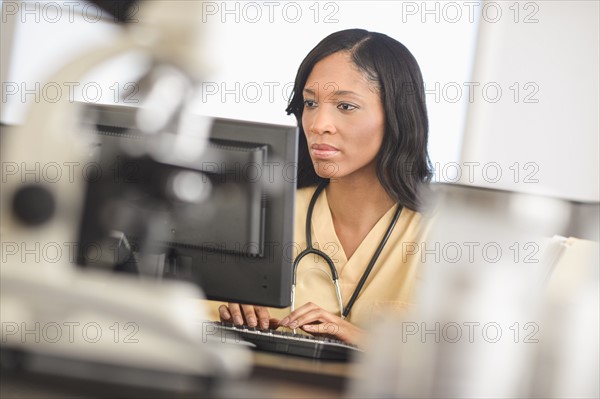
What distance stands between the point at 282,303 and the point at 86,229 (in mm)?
350

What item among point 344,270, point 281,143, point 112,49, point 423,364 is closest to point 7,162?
point 112,49

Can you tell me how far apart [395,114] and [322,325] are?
767 mm

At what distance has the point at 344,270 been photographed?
2100 mm

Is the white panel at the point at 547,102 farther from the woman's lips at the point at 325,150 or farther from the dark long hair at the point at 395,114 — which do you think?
the woman's lips at the point at 325,150

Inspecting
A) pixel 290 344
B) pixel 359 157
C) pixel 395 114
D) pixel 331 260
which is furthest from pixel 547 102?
pixel 290 344

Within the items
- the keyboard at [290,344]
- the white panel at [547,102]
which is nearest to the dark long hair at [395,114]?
the white panel at [547,102]

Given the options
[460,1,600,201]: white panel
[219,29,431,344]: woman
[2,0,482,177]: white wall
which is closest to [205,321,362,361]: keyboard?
[219,29,431,344]: woman

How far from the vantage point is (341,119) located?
2.21 meters

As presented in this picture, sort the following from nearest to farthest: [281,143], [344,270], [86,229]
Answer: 1. [86,229]
2. [281,143]
3. [344,270]

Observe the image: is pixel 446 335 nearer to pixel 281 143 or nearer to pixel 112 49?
pixel 112 49

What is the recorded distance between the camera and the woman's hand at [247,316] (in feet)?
5.62

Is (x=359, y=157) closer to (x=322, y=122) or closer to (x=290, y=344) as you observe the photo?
(x=322, y=122)

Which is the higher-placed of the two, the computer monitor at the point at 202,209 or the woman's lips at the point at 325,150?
the woman's lips at the point at 325,150

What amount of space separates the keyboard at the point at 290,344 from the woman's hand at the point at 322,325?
30cm
